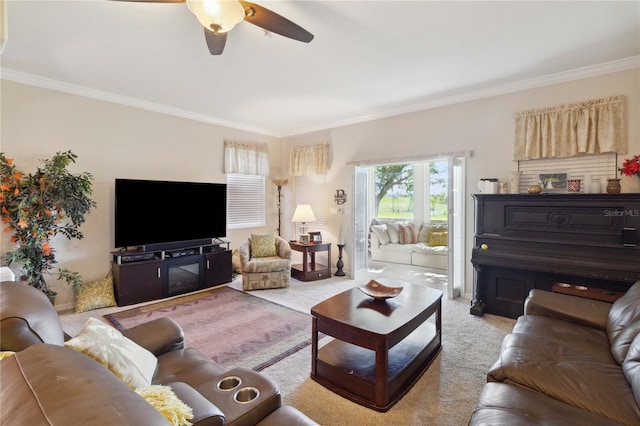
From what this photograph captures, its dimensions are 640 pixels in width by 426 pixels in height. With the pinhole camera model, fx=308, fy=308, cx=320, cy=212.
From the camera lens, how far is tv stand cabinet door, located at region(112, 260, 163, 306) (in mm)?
3836

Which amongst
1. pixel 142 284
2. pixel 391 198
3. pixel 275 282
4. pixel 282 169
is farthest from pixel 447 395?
pixel 391 198

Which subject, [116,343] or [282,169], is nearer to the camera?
[116,343]

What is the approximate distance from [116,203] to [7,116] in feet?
4.50

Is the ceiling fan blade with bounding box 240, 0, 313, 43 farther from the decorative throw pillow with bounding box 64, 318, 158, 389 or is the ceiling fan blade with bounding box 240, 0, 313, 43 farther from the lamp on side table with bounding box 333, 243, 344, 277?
the lamp on side table with bounding box 333, 243, 344, 277

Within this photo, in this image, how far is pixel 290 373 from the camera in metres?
2.41

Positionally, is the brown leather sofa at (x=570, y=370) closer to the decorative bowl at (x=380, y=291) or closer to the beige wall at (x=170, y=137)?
the decorative bowl at (x=380, y=291)

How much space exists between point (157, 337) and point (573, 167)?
4.29m

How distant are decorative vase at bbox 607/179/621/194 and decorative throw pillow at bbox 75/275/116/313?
5.59 metres

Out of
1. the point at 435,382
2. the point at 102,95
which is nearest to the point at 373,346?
the point at 435,382

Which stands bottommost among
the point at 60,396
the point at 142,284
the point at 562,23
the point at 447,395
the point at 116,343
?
the point at 447,395

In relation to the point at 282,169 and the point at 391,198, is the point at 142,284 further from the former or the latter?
the point at 391,198

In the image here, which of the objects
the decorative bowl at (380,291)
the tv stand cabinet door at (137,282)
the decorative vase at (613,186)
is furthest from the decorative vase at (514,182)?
the tv stand cabinet door at (137,282)

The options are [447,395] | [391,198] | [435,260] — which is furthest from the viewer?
[391,198]

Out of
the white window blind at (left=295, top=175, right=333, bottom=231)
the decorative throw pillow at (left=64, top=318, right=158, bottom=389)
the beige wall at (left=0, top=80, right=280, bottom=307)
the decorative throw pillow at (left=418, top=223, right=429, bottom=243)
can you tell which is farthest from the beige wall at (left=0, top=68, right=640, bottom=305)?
the decorative throw pillow at (left=64, top=318, right=158, bottom=389)
